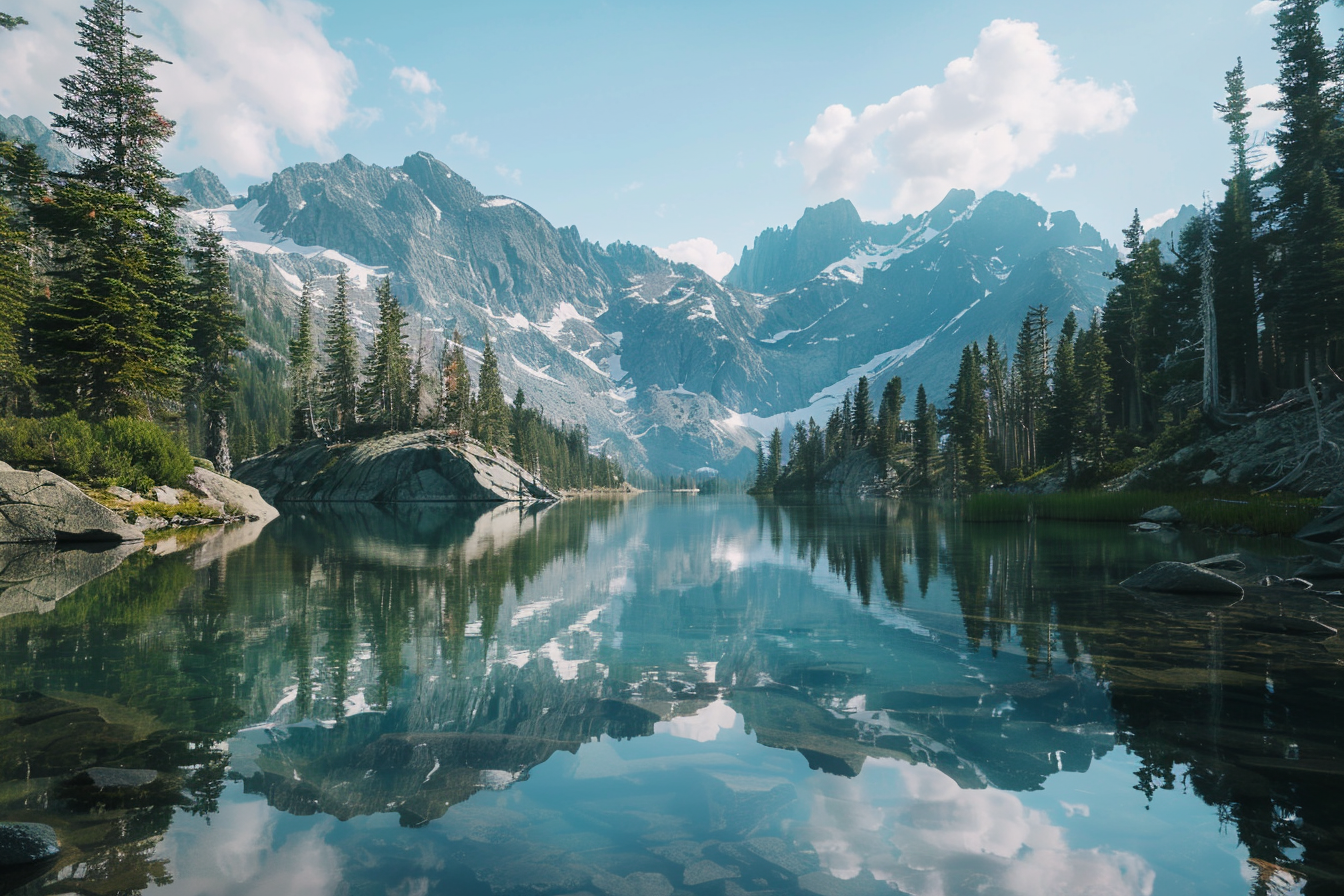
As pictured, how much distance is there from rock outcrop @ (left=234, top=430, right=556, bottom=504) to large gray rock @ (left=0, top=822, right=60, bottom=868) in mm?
79203

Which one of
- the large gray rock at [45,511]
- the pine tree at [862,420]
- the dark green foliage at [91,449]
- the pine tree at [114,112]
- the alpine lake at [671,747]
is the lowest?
the alpine lake at [671,747]

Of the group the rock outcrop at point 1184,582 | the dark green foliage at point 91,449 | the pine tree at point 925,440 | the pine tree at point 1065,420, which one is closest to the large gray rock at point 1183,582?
the rock outcrop at point 1184,582

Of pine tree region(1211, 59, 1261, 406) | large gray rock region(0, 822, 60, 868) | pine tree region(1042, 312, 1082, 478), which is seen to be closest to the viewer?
large gray rock region(0, 822, 60, 868)

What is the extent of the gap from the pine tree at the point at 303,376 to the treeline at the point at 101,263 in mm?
33510

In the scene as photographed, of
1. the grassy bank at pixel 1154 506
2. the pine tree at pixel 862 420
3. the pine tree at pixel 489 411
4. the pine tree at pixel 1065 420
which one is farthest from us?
the pine tree at pixel 862 420

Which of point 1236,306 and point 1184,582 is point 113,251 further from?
point 1236,306

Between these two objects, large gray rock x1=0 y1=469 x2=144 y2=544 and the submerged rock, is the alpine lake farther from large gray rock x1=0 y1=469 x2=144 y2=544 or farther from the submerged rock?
large gray rock x1=0 y1=469 x2=144 y2=544

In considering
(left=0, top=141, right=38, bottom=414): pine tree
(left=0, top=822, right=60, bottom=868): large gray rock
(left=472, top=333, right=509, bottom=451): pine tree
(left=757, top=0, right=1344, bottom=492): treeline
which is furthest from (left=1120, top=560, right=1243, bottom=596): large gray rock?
(left=472, top=333, right=509, bottom=451): pine tree

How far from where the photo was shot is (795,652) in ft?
37.7

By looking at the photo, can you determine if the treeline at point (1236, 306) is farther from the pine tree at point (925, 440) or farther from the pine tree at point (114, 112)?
the pine tree at point (114, 112)

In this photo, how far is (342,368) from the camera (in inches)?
3388

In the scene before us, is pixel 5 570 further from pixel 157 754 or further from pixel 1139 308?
pixel 1139 308

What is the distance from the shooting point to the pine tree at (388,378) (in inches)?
3413

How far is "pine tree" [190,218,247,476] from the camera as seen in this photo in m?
51.0
